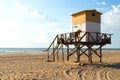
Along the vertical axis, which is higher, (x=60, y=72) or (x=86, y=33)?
(x=86, y=33)

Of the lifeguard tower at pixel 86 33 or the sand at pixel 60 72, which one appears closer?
the sand at pixel 60 72

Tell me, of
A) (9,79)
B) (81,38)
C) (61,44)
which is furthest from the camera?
(61,44)

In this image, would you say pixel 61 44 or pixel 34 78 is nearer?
pixel 34 78

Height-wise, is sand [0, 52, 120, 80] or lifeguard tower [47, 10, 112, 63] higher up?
lifeguard tower [47, 10, 112, 63]

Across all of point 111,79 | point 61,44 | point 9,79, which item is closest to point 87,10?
point 61,44

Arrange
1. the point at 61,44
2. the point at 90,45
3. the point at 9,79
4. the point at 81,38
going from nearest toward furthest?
the point at 9,79, the point at 81,38, the point at 90,45, the point at 61,44

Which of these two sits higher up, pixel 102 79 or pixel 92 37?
pixel 92 37

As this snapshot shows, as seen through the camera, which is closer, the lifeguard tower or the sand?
the sand

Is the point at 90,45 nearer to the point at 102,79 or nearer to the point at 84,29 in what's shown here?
the point at 84,29

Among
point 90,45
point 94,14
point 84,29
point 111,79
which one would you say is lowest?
point 111,79

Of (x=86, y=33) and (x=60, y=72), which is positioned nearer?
(x=60, y=72)

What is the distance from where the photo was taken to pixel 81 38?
65.1 feet

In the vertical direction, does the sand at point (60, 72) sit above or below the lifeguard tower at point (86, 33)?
below

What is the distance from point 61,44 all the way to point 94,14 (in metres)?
4.96
